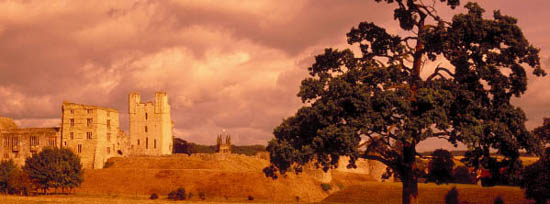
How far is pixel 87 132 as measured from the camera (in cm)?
8869

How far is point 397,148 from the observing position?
2834 cm

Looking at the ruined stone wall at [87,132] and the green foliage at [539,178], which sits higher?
the ruined stone wall at [87,132]

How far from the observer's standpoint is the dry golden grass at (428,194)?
164 feet

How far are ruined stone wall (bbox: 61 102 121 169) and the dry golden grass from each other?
141ft

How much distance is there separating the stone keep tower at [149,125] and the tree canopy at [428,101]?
79464 millimetres

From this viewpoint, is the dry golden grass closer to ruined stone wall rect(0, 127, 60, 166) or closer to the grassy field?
the grassy field

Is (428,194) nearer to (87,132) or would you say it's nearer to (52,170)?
(52,170)

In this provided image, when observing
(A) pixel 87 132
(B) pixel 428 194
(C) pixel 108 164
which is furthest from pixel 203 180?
(B) pixel 428 194

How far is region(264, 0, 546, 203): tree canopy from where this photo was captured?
24891 mm

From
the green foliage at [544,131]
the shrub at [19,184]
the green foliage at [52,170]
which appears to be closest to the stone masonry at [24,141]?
the green foliage at [52,170]

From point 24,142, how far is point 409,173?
250 feet

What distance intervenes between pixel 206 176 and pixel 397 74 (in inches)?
2179

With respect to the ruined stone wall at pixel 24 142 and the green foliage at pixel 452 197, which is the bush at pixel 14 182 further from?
the green foliage at pixel 452 197

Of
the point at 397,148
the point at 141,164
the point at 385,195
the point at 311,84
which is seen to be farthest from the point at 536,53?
the point at 141,164
